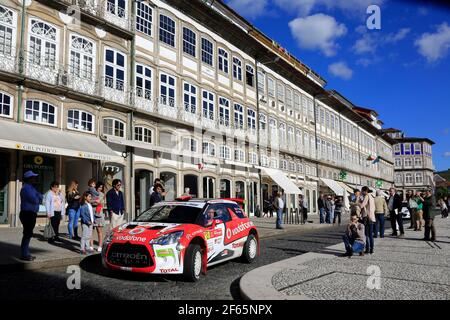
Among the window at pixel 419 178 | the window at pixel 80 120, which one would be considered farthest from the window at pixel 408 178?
the window at pixel 80 120

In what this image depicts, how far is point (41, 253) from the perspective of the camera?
10.1m

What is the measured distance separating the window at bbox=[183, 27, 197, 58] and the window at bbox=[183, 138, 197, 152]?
18.0 ft

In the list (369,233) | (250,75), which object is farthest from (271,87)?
(369,233)

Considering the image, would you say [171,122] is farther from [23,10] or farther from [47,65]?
[23,10]

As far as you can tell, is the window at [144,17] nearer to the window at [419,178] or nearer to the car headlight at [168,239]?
the car headlight at [168,239]

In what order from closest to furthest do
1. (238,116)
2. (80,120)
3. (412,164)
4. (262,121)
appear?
1. (80,120)
2. (238,116)
3. (262,121)
4. (412,164)

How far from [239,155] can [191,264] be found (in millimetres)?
22974

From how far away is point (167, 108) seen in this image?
23.7 metres

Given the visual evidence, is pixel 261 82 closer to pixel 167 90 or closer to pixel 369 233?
pixel 167 90

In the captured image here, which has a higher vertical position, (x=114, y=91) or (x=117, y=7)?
(x=117, y=7)

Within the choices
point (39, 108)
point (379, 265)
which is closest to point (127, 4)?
point (39, 108)

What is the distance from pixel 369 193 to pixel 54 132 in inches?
506

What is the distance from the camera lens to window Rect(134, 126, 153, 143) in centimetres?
2192

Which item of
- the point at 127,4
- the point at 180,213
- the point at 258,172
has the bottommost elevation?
the point at 180,213
